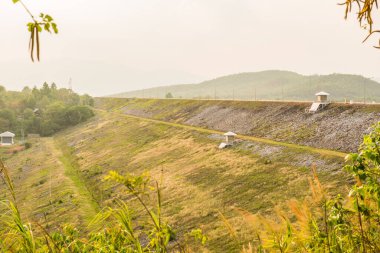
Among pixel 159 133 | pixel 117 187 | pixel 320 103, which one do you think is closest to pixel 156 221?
pixel 117 187

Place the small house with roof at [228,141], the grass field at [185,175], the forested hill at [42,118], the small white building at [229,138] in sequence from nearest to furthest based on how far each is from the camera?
the grass field at [185,175] → the small house with roof at [228,141] → the small white building at [229,138] → the forested hill at [42,118]

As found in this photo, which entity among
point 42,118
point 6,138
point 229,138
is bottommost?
point 6,138

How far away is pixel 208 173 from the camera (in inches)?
1937

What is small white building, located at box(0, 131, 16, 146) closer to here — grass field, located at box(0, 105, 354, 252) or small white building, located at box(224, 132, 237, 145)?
grass field, located at box(0, 105, 354, 252)

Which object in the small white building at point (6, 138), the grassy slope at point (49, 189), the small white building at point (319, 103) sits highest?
the small white building at point (319, 103)

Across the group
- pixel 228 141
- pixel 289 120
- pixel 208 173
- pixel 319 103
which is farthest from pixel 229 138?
pixel 319 103

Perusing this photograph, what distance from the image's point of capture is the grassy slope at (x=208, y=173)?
119 feet

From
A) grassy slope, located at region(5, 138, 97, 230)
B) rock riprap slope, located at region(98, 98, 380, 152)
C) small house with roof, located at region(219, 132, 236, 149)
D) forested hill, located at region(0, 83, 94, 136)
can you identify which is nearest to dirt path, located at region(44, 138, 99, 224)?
grassy slope, located at region(5, 138, 97, 230)

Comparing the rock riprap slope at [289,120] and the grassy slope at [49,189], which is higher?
the rock riprap slope at [289,120]

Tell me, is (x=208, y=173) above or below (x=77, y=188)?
above

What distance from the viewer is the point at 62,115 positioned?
138m

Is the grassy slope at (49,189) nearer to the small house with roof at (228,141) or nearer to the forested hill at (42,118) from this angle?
the small house with roof at (228,141)

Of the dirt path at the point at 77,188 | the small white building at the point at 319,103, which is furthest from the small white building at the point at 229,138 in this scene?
the dirt path at the point at 77,188

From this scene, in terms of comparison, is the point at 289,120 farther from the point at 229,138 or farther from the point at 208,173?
the point at 208,173
